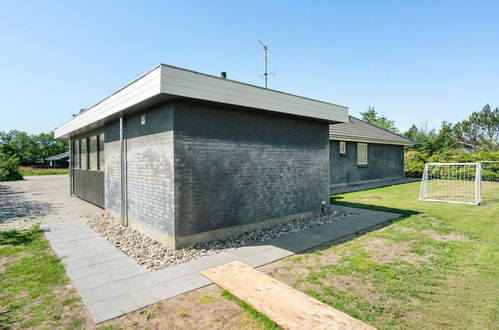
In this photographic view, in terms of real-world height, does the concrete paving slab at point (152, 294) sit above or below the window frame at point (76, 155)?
below

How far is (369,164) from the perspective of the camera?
1708 centimetres

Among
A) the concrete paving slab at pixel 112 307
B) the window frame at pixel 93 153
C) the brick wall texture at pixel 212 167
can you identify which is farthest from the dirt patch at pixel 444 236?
the window frame at pixel 93 153

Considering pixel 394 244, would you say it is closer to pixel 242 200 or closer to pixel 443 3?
pixel 242 200

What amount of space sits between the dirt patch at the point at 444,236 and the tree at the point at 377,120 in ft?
178

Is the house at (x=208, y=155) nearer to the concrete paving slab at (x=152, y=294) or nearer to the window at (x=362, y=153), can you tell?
the concrete paving slab at (x=152, y=294)

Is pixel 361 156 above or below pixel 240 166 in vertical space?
above

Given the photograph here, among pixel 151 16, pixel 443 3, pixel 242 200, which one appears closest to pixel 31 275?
pixel 242 200

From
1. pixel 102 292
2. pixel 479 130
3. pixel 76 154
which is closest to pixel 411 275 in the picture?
pixel 102 292

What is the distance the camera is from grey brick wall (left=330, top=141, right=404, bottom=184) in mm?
14641

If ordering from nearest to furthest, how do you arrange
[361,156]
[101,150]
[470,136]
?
[101,150] < [361,156] < [470,136]

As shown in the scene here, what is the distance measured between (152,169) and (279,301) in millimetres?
4001

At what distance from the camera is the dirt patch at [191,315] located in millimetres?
2779

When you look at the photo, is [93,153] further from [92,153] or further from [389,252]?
[389,252]

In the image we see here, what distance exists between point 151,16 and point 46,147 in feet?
230
